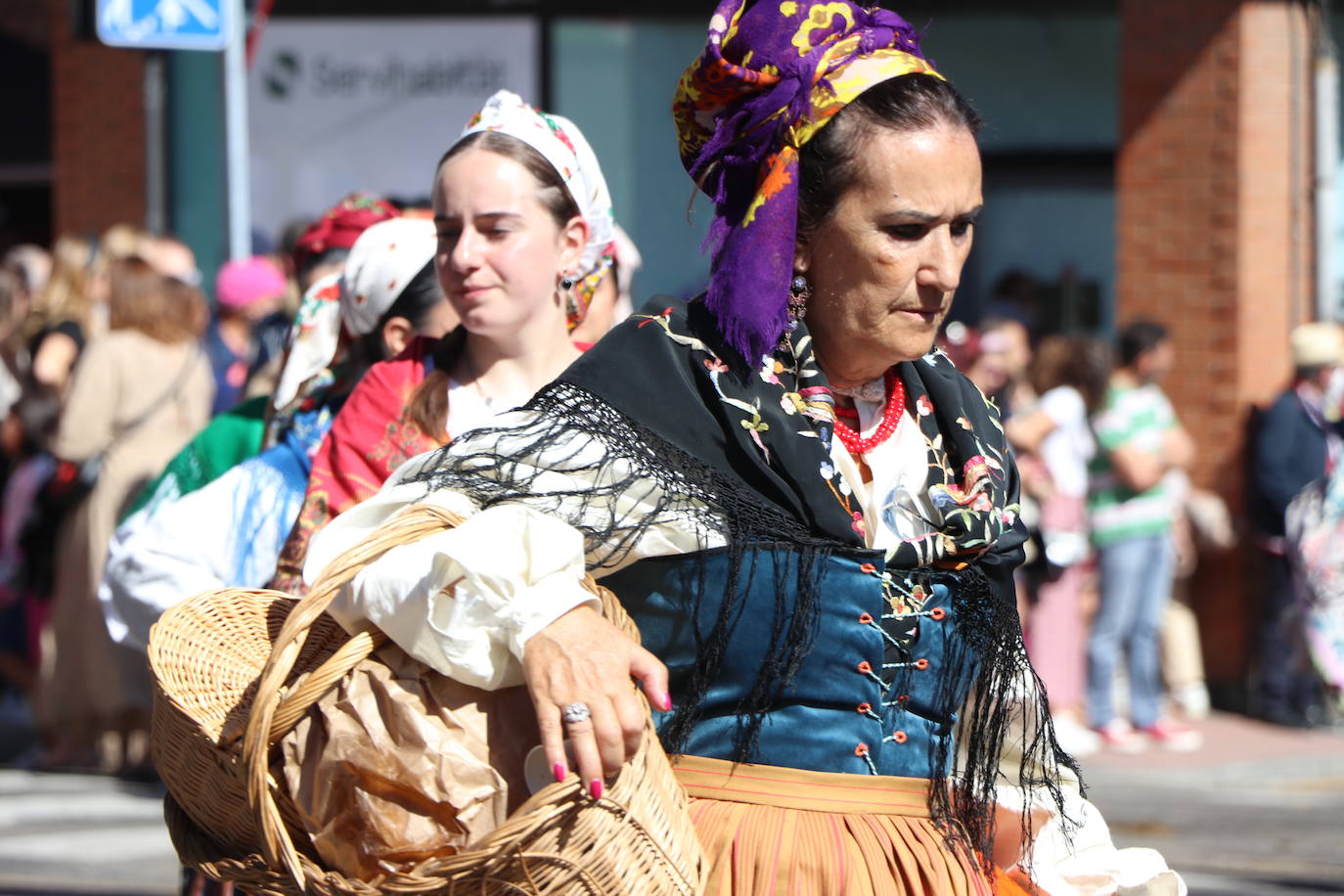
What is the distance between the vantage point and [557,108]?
37.0 feet

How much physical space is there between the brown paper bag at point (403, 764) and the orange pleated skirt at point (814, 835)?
0.34 m

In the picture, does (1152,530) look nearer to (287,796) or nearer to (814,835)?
(814,835)

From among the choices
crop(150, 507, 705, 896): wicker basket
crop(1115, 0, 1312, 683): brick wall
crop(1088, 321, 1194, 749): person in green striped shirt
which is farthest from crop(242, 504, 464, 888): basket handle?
crop(1115, 0, 1312, 683): brick wall

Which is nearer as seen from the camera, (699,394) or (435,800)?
(435,800)

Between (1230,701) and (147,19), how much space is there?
632 centimetres

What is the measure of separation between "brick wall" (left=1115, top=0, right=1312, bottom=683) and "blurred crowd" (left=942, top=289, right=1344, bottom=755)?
13 centimetres

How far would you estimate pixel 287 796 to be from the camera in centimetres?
203

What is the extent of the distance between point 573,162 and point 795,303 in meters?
0.87

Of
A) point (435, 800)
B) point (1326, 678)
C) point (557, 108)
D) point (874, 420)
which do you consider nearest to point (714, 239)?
point (874, 420)

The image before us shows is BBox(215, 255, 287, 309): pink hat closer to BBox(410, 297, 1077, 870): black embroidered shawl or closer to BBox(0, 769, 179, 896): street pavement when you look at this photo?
BBox(0, 769, 179, 896): street pavement

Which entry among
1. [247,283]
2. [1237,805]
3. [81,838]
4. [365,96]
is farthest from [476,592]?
[365,96]

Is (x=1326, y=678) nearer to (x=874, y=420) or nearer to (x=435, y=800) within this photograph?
(x=874, y=420)

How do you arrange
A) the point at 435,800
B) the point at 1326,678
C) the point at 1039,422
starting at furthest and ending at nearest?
1. the point at 1326,678
2. the point at 1039,422
3. the point at 435,800

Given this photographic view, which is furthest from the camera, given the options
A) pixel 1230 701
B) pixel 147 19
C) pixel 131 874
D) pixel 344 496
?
pixel 1230 701
